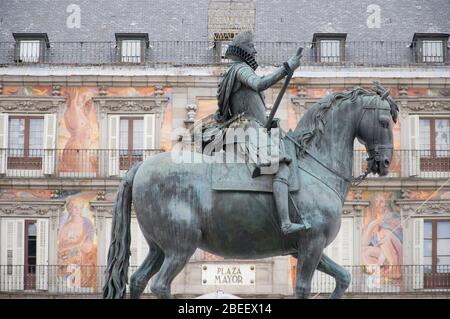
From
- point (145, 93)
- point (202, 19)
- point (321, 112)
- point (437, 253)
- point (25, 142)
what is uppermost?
point (202, 19)

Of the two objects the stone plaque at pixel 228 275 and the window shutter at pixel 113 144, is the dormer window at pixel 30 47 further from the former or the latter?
the stone plaque at pixel 228 275

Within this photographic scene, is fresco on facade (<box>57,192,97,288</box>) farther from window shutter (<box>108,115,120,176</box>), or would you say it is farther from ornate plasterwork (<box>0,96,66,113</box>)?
ornate plasterwork (<box>0,96,66,113</box>)

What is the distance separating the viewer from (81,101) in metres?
35.6

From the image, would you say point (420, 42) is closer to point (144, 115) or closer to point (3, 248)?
point (144, 115)

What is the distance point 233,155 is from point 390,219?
965 inches

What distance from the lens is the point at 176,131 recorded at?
34.8 meters

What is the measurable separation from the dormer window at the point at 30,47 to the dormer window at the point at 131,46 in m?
2.15

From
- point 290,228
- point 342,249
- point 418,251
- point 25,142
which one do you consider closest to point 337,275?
point 290,228

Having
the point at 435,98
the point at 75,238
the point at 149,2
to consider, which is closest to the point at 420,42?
the point at 435,98

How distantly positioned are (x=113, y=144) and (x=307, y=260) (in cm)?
2493

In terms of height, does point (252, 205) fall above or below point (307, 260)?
above

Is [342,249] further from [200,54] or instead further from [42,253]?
[42,253]

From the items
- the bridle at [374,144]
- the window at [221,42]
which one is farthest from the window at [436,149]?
the bridle at [374,144]

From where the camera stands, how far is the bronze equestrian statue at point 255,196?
10.9 metres
